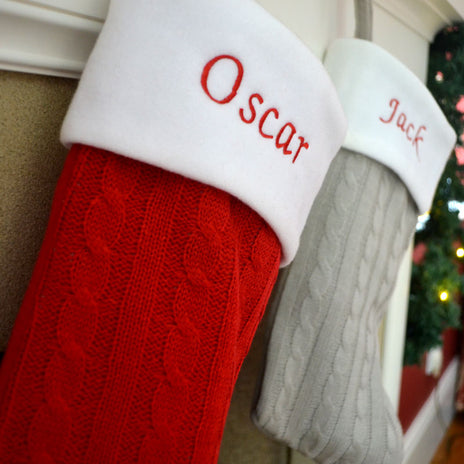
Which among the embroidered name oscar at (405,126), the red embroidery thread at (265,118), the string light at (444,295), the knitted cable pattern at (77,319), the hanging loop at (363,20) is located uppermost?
the hanging loop at (363,20)

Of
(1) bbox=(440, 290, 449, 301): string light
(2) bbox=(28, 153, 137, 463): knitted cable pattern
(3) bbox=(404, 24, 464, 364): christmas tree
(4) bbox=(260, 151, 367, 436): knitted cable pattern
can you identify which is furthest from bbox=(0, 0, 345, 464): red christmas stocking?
(1) bbox=(440, 290, 449, 301): string light

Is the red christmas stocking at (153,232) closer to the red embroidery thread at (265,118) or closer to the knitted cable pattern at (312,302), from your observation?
the red embroidery thread at (265,118)

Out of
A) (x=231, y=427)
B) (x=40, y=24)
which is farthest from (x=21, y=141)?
(x=231, y=427)

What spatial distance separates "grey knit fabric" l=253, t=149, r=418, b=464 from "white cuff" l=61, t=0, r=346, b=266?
23 cm

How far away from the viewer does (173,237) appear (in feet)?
1.45

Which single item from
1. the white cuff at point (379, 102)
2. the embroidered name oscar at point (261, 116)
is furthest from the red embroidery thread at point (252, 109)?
the white cuff at point (379, 102)

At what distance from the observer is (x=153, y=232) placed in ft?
1.43

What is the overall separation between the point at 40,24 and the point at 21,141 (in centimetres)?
12

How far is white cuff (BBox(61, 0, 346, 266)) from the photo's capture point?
1.33 feet

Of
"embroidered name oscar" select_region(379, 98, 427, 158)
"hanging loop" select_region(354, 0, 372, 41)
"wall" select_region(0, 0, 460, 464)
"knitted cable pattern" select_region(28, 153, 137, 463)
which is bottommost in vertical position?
"knitted cable pattern" select_region(28, 153, 137, 463)

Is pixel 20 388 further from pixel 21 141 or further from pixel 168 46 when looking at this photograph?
pixel 168 46

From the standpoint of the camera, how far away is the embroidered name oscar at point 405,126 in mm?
666

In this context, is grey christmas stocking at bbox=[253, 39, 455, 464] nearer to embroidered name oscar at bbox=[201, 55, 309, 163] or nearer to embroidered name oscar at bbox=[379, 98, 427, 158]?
embroidered name oscar at bbox=[379, 98, 427, 158]

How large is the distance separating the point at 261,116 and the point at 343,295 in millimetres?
329
